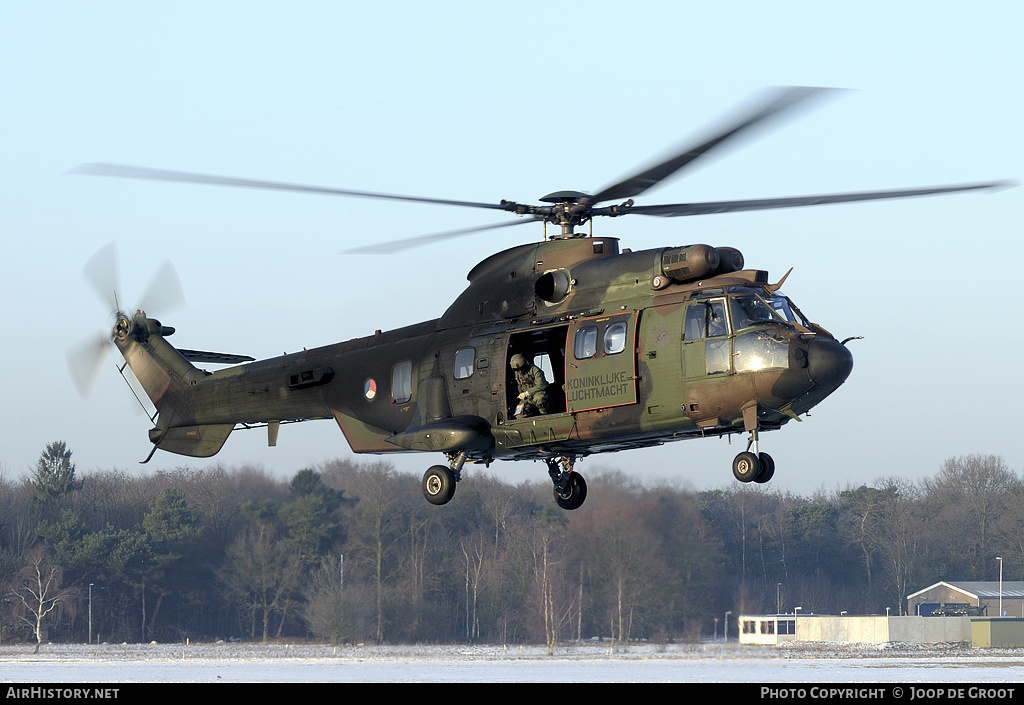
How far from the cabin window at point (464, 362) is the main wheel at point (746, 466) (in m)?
4.66

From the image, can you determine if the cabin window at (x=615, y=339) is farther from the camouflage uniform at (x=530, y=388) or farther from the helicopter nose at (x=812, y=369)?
the helicopter nose at (x=812, y=369)

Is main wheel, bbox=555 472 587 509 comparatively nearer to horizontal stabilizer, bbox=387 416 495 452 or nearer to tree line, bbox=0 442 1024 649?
horizontal stabilizer, bbox=387 416 495 452

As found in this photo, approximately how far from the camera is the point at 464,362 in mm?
19688

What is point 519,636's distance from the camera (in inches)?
2685

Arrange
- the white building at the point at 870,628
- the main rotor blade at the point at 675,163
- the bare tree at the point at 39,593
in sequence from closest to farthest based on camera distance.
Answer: the main rotor blade at the point at 675,163, the white building at the point at 870,628, the bare tree at the point at 39,593

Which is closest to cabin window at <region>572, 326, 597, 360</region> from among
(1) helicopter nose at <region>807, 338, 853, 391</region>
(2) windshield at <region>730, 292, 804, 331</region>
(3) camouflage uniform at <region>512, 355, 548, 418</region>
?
(3) camouflage uniform at <region>512, 355, 548, 418</region>

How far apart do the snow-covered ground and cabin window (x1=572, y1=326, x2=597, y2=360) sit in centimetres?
2390

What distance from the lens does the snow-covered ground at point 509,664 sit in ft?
155

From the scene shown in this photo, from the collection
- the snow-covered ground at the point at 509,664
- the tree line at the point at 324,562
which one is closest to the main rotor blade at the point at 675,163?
the snow-covered ground at the point at 509,664

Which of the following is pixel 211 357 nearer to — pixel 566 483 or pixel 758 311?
pixel 566 483

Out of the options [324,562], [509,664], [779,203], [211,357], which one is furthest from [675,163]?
[324,562]

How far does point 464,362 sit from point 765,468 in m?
5.19

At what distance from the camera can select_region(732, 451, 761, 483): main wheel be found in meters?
16.9
